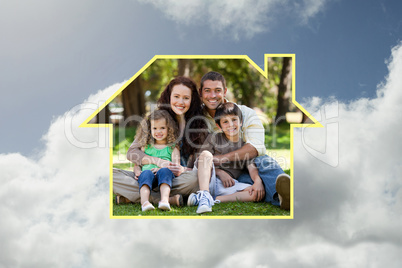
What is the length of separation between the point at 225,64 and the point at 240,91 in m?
0.46

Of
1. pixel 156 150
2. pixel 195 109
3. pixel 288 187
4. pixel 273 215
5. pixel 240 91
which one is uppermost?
pixel 240 91

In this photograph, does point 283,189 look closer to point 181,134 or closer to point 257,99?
point 181,134

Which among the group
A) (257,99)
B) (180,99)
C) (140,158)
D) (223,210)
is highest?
(257,99)

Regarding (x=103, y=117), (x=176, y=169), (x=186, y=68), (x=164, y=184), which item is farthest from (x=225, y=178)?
(x=186, y=68)

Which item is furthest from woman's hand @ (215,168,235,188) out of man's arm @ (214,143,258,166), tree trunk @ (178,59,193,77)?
tree trunk @ (178,59,193,77)

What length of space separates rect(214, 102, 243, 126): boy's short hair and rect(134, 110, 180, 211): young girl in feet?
1.58

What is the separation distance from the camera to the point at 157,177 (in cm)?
460

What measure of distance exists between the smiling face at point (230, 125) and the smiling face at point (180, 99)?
1.41ft

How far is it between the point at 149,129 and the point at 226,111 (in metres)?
0.87

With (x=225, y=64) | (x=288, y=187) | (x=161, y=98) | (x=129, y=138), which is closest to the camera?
(x=288, y=187)

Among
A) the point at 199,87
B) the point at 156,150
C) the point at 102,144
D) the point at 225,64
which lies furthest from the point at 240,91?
the point at 102,144

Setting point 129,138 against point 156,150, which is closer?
point 156,150

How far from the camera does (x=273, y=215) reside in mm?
4547

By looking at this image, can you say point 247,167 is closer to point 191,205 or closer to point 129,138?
point 191,205
